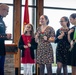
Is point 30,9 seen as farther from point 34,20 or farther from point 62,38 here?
point 62,38

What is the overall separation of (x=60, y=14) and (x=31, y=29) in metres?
1.98

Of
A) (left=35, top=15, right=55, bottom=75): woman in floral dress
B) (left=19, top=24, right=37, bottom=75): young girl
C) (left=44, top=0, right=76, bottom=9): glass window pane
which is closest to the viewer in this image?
(left=35, top=15, right=55, bottom=75): woman in floral dress

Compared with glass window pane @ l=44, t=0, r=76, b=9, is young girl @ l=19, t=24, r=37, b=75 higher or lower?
lower

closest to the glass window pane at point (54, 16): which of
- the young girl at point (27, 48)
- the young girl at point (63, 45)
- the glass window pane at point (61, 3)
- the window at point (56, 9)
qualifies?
the window at point (56, 9)

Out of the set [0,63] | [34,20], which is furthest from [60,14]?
[0,63]

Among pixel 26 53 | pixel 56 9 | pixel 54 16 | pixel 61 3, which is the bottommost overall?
pixel 26 53

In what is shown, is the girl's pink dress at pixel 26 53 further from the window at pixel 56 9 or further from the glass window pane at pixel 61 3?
the glass window pane at pixel 61 3

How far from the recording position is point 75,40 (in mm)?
2988

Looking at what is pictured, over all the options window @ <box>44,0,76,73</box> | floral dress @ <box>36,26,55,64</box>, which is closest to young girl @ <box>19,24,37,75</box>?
floral dress @ <box>36,26,55,64</box>

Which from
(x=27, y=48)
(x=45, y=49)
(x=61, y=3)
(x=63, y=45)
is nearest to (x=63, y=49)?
(x=63, y=45)

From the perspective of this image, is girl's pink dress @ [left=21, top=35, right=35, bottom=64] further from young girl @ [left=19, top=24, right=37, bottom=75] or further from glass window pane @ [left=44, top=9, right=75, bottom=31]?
glass window pane @ [left=44, top=9, right=75, bottom=31]

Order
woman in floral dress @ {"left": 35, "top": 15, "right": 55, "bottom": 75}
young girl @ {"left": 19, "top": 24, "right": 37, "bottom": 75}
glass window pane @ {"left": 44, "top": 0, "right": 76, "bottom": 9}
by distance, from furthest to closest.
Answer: glass window pane @ {"left": 44, "top": 0, "right": 76, "bottom": 9} → young girl @ {"left": 19, "top": 24, "right": 37, "bottom": 75} → woman in floral dress @ {"left": 35, "top": 15, "right": 55, "bottom": 75}

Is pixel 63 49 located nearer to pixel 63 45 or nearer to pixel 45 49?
pixel 63 45

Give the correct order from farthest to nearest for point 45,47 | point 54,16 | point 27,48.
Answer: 1. point 54,16
2. point 27,48
3. point 45,47
